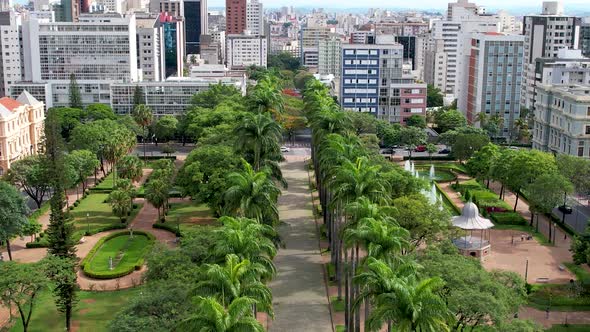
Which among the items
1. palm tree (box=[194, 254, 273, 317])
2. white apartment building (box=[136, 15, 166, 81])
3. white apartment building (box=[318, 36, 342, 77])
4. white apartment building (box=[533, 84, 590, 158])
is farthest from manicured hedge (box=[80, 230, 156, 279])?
white apartment building (box=[318, 36, 342, 77])

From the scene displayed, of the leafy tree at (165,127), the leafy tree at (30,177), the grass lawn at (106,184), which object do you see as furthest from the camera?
the leafy tree at (165,127)

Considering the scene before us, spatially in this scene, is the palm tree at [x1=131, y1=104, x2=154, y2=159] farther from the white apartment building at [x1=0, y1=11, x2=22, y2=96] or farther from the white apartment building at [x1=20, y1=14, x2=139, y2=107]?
the white apartment building at [x1=0, y1=11, x2=22, y2=96]

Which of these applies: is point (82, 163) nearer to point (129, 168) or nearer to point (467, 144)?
point (129, 168)

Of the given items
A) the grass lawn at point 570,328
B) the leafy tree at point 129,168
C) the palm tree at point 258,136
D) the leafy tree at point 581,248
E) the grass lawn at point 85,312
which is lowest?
the grass lawn at point 85,312

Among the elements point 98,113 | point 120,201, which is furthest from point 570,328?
point 98,113

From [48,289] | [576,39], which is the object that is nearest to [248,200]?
[48,289]

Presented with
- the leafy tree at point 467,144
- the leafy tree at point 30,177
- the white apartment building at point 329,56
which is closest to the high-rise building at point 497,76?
the leafy tree at point 467,144

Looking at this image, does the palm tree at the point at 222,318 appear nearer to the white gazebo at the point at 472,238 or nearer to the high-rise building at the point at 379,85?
the white gazebo at the point at 472,238
